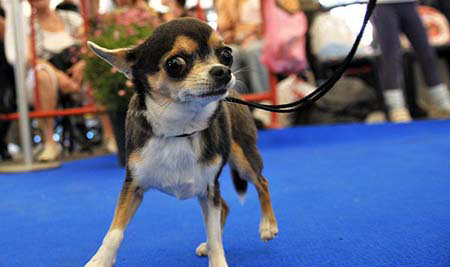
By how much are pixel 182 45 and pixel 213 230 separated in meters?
0.53

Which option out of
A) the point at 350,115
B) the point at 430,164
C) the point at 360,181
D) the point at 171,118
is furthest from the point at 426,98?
the point at 171,118

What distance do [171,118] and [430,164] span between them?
2.13 m

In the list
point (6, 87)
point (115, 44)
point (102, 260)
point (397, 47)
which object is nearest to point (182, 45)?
point (102, 260)

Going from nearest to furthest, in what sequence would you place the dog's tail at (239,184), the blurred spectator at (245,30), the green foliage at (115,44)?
the dog's tail at (239,184) → the green foliage at (115,44) → the blurred spectator at (245,30)

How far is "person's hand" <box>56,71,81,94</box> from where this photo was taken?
458 cm

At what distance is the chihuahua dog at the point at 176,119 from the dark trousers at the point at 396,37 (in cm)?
383

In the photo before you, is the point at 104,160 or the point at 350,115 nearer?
the point at 104,160

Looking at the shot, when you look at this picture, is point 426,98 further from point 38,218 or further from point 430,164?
point 38,218

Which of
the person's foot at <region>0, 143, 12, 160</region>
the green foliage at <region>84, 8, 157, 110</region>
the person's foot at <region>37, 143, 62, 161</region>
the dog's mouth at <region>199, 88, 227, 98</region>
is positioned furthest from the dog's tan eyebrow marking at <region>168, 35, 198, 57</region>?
the person's foot at <region>0, 143, 12, 160</region>

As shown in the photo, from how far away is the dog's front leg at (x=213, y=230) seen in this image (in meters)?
1.39

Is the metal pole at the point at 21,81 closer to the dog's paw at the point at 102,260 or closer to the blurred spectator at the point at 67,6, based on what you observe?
the blurred spectator at the point at 67,6

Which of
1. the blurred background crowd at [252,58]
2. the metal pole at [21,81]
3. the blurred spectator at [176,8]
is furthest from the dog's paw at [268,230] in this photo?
the blurred spectator at [176,8]

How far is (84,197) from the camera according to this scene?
272cm

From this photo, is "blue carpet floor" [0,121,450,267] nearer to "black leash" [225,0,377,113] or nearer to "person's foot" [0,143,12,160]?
"black leash" [225,0,377,113]
